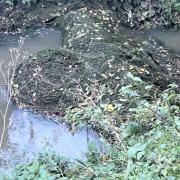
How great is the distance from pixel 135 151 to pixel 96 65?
157 inches

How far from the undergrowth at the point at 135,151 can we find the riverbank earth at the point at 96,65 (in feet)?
0.29

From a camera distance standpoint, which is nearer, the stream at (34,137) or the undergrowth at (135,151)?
the undergrowth at (135,151)

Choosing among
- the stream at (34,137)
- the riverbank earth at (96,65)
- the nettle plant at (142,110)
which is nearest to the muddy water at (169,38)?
the riverbank earth at (96,65)

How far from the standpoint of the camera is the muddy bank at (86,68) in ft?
21.7

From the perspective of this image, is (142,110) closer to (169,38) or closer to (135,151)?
(135,151)

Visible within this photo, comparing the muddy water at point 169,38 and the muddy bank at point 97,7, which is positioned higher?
the muddy bank at point 97,7

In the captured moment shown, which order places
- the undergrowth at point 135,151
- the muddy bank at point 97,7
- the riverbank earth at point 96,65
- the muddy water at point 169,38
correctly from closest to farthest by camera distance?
the undergrowth at point 135,151 < the riverbank earth at point 96,65 < the muddy water at point 169,38 < the muddy bank at point 97,7

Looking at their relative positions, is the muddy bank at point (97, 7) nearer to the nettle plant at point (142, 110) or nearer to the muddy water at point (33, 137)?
the muddy water at point (33, 137)

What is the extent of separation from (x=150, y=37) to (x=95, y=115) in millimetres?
5488

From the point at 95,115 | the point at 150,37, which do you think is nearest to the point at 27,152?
the point at 95,115

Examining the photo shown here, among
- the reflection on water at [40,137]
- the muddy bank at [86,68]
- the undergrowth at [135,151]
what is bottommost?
the reflection on water at [40,137]

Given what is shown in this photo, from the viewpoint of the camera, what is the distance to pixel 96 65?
701 cm

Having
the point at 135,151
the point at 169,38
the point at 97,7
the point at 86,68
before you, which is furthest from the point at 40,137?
the point at 97,7

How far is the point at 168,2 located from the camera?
9938 mm
